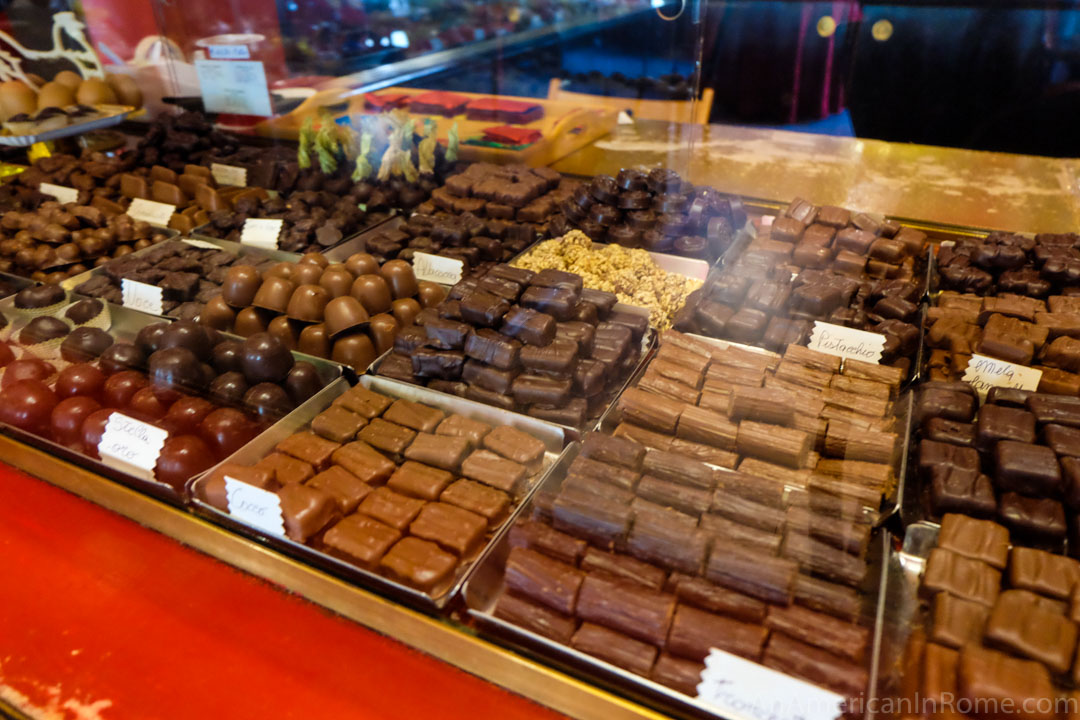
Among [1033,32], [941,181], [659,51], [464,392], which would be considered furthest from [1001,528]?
[1033,32]

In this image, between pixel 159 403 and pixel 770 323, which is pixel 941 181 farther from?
pixel 159 403

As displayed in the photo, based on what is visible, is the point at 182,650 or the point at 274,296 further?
the point at 274,296

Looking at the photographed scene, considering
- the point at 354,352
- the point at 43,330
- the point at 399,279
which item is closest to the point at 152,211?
A: the point at 43,330

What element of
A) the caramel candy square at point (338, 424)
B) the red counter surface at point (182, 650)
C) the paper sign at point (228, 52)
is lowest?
the red counter surface at point (182, 650)

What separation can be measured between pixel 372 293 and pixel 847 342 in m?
1.80

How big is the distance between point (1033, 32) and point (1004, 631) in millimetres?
5081

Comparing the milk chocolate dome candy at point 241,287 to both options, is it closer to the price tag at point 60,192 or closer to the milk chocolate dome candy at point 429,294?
the milk chocolate dome candy at point 429,294

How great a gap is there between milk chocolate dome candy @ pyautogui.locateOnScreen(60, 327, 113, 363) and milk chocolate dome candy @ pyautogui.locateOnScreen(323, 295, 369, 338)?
80 centimetres

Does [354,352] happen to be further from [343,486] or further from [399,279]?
[343,486]

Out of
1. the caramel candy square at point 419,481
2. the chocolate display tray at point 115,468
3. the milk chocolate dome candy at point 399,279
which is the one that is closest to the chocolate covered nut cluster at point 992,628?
the caramel candy square at point 419,481

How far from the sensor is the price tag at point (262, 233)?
340 cm

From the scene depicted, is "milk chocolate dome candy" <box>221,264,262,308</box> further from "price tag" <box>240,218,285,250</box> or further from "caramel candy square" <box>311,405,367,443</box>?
"caramel candy square" <box>311,405,367,443</box>

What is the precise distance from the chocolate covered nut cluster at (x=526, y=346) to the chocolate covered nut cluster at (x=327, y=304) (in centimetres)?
24

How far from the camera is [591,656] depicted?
4.93ft
